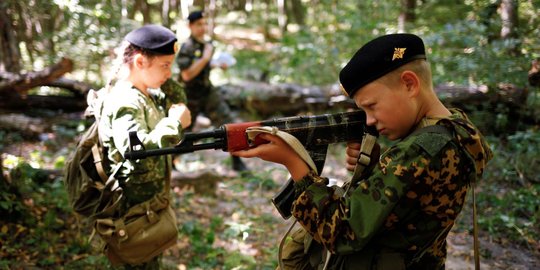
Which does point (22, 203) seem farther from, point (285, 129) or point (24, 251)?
point (285, 129)

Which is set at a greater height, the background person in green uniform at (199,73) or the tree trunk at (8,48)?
the tree trunk at (8,48)

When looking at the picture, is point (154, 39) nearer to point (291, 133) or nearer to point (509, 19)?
point (291, 133)

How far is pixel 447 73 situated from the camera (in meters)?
6.53

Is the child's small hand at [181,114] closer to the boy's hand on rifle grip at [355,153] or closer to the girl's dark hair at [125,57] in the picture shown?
the girl's dark hair at [125,57]

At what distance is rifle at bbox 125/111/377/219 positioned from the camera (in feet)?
6.34

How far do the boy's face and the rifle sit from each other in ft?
0.67

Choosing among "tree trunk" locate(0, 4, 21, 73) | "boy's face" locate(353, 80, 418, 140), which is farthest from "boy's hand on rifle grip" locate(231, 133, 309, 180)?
"tree trunk" locate(0, 4, 21, 73)

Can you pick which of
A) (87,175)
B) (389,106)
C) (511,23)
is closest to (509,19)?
(511,23)

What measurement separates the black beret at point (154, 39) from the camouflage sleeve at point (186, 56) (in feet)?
11.2

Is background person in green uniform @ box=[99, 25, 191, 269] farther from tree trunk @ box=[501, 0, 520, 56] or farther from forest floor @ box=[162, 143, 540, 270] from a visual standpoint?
tree trunk @ box=[501, 0, 520, 56]

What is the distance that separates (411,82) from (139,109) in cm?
184

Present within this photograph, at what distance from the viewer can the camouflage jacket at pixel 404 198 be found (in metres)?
1.60

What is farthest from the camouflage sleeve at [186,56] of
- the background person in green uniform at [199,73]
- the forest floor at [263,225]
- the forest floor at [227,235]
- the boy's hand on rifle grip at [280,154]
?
the boy's hand on rifle grip at [280,154]

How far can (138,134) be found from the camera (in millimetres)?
2617
